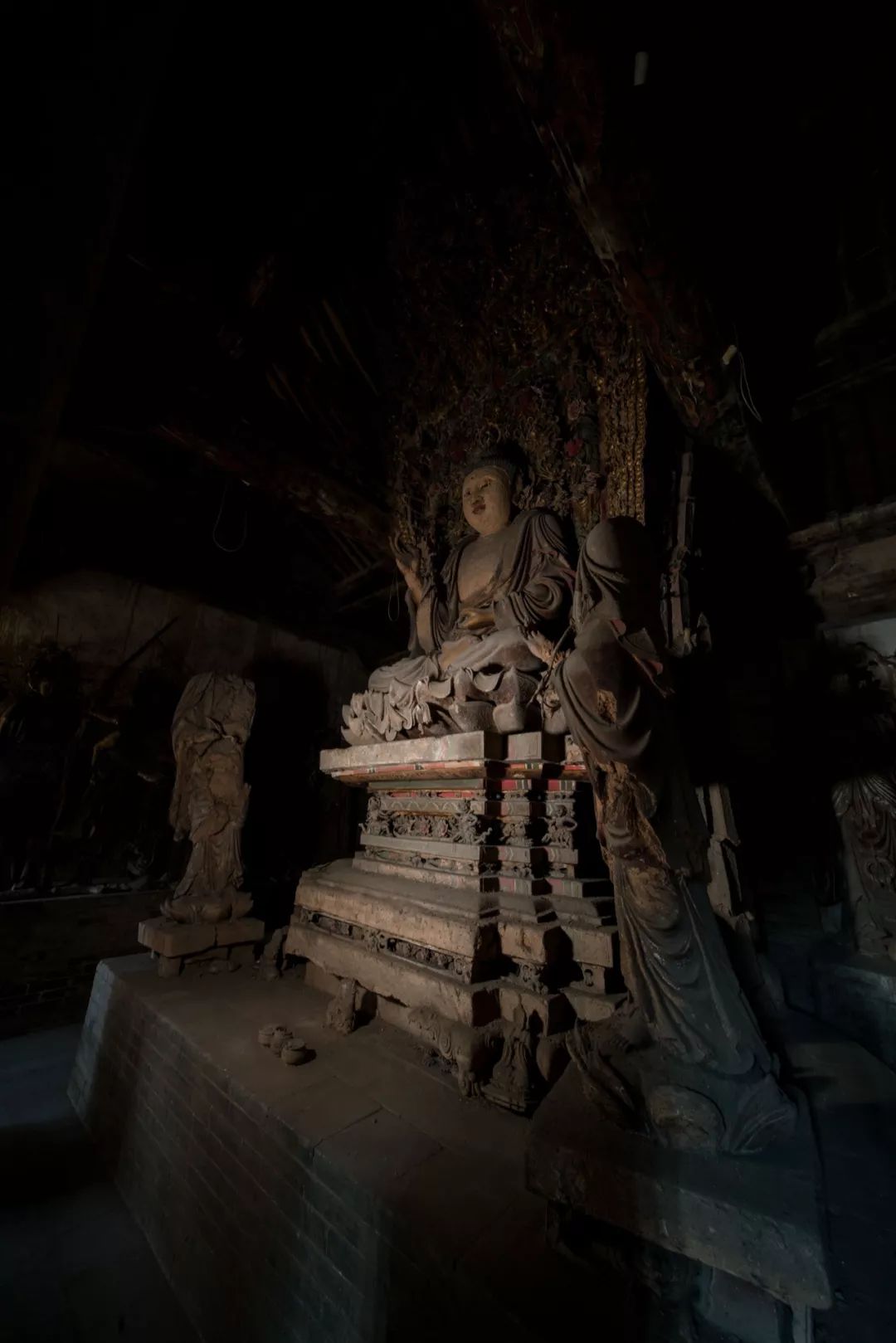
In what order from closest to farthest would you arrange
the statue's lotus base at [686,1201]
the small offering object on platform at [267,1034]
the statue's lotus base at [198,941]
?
the statue's lotus base at [686,1201] → the small offering object on platform at [267,1034] → the statue's lotus base at [198,941]

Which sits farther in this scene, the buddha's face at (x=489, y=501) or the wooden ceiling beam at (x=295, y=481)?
the wooden ceiling beam at (x=295, y=481)

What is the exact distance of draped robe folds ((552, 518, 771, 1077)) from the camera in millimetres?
1771

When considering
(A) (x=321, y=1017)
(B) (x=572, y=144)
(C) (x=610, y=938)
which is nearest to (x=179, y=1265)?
(A) (x=321, y=1017)

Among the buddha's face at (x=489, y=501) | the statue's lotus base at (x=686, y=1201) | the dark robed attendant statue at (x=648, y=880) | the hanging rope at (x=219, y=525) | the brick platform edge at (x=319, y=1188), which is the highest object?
Answer: the hanging rope at (x=219, y=525)

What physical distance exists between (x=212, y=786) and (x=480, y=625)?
335cm

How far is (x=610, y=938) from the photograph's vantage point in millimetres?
2611

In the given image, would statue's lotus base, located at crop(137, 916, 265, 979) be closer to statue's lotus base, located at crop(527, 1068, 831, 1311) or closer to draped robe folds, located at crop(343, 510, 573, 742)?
draped robe folds, located at crop(343, 510, 573, 742)

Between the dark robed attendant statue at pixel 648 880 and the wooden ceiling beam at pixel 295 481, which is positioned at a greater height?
the wooden ceiling beam at pixel 295 481

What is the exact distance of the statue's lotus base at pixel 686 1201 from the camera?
1.20m

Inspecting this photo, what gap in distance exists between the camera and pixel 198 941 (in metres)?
4.28

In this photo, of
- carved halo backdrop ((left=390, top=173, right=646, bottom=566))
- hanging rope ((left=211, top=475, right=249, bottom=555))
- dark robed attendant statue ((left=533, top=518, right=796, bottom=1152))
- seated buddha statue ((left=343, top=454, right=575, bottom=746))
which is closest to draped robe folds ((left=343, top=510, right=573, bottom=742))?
seated buddha statue ((left=343, top=454, right=575, bottom=746))

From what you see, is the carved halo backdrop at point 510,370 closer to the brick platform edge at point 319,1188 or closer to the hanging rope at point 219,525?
the hanging rope at point 219,525

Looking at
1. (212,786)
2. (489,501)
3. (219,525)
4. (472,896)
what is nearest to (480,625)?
(489,501)

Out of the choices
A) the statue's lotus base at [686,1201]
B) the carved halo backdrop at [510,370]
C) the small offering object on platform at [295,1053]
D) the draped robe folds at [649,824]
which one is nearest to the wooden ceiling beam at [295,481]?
the carved halo backdrop at [510,370]
